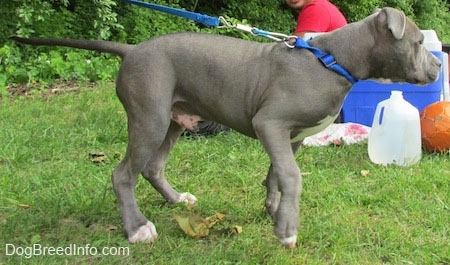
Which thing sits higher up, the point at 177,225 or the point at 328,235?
the point at 328,235

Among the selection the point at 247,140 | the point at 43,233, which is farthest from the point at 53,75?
the point at 43,233

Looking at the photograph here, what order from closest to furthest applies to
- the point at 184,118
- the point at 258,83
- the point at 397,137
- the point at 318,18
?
the point at 258,83
the point at 184,118
the point at 397,137
the point at 318,18

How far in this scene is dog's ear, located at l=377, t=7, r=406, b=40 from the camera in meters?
3.42

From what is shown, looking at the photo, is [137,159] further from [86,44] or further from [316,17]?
[316,17]

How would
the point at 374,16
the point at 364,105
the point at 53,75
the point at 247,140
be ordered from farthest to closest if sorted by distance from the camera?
the point at 53,75 → the point at 364,105 → the point at 247,140 → the point at 374,16

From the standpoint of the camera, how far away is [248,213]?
13.7 ft

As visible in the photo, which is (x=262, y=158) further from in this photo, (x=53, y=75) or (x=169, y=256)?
(x=53, y=75)

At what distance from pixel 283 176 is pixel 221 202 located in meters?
1.07

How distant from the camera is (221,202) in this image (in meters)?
4.38

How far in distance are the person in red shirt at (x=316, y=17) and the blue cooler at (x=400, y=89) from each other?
0.64m

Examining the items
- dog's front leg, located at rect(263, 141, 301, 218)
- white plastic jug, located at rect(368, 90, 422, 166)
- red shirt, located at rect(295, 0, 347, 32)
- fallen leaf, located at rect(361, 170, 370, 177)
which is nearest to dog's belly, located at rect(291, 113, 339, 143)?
dog's front leg, located at rect(263, 141, 301, 218)

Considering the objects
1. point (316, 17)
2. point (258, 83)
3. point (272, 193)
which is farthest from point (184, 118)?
point (316, 17)

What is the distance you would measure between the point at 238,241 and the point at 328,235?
0.52m

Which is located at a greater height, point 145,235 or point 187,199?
point 145,235
